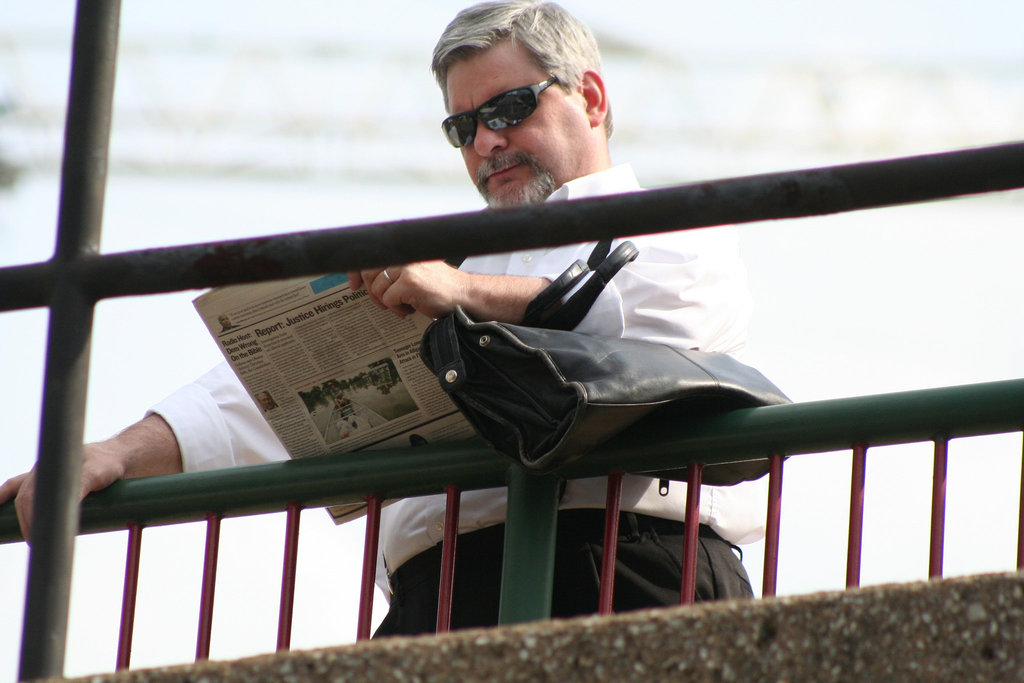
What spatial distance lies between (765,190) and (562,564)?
135 centimetres

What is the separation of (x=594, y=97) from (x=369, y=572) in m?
1.53

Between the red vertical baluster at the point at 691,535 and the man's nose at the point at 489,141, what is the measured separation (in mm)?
1200

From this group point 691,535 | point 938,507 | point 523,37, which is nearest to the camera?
point 938,507

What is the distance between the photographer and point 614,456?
227cm

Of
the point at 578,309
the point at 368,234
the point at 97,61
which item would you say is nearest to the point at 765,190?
the point at 368,234

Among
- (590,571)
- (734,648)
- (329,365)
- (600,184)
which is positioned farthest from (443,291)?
(734,648)

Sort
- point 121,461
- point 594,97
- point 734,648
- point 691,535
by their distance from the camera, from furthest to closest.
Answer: point 594,97 → point 121,461 → point 691,535 → point 734,648

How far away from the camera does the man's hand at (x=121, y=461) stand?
8.74 feet

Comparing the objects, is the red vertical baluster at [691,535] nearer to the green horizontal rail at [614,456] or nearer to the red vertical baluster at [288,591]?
the green horizontal rail at [614,456]

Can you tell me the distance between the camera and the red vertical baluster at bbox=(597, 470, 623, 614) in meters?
2.25

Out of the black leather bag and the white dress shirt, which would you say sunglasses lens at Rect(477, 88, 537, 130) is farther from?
the black leather bag

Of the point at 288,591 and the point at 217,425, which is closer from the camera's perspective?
the point at 288,591

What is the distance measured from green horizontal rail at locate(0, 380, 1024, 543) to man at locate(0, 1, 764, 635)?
0.13 meters

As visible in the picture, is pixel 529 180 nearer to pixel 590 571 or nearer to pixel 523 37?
pixel 523 37
